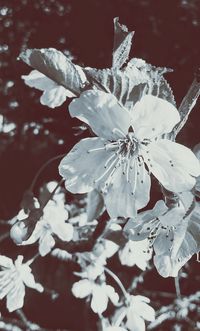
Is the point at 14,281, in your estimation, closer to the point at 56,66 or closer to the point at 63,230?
the point at 63,230

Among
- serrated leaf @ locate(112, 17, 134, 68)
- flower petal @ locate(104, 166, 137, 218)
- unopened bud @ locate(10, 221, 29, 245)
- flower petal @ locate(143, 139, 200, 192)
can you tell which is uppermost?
serrated leaf @ locate(112, 17, 134, 68)

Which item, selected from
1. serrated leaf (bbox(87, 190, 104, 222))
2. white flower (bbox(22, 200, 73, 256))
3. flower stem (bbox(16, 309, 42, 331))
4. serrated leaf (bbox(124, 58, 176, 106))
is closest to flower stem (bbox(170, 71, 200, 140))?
serrated leaf (bbox(124, 58, 176, 106))

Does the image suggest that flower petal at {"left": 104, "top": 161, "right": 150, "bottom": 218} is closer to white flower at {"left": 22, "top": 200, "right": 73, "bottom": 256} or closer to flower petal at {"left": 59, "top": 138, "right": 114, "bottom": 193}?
flower petal at {"left": 59, "top": 138, "right": 114, "bottom": 193}

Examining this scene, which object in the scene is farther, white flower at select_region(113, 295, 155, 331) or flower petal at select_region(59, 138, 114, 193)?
white flower at select_region(113, 295, 155, 331)

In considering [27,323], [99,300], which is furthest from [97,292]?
[27,323]

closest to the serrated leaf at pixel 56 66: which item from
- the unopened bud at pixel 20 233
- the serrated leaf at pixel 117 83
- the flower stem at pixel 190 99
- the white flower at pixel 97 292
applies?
the serrated leaf at pixel 117 83

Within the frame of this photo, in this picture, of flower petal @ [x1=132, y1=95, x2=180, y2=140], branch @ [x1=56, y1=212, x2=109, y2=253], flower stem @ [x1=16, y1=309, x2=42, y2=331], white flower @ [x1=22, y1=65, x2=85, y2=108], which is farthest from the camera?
flower stem @ [x1=16, y1=309, x2=42, y2=331]

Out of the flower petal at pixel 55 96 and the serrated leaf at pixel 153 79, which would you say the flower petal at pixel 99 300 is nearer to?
the flower petal at pixel 55 96
